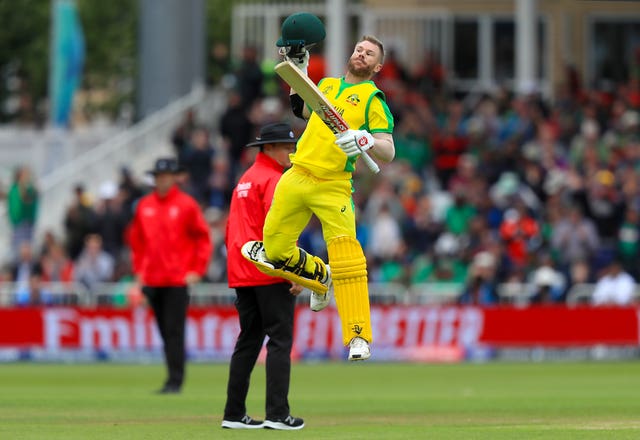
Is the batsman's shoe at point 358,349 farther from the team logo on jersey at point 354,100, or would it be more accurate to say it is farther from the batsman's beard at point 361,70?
the batsman's beard at point 361,70

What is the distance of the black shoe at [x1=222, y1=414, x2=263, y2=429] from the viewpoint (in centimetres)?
1191

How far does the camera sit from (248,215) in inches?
484

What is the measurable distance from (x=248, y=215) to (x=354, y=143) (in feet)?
5.14

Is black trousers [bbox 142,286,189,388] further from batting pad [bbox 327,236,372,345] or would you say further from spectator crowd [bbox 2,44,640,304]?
spectator crowd [bbox 2,44,640,304]

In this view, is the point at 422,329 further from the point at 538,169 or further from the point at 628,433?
the point at 628,433

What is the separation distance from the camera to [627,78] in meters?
37.1

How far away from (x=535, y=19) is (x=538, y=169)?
5.63 meters

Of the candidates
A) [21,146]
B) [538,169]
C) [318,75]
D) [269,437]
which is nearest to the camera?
[269,437]

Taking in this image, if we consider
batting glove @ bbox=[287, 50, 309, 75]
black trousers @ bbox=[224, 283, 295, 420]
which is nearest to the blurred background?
black trousers @ bbox=[224, 283, 295, 420]

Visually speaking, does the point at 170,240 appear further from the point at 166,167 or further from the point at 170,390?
the point at 170,390

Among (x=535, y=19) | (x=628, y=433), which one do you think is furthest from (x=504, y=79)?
(x=628, y=433)

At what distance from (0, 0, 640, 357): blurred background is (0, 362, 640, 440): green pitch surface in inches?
111

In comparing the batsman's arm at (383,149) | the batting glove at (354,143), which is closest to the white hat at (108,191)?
the batsman's arm at (383,149)

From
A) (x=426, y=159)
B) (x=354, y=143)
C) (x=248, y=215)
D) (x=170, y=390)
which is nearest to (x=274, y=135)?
(x=248, y=215)
